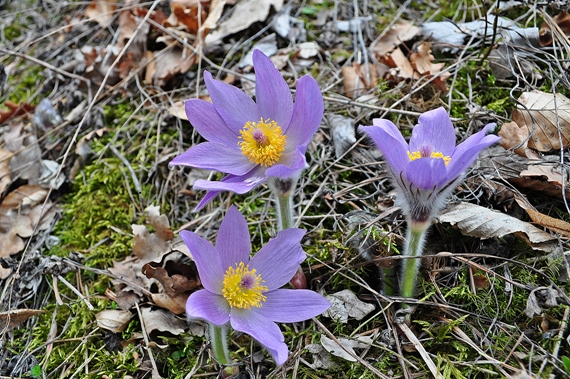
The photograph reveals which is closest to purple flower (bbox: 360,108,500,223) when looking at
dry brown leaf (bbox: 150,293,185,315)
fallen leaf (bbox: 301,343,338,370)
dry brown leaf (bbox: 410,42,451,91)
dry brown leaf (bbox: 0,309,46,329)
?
fallen leaf (bbox: 301,343,338,370)

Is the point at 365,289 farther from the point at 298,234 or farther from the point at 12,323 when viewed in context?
the point at 12,323

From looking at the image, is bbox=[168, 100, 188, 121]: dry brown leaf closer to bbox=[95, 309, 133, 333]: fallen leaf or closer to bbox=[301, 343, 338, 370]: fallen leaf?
bbox=[95, 309, 133, 333]: fallen leaf

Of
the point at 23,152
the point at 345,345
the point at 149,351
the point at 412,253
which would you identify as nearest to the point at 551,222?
the point at 412,253

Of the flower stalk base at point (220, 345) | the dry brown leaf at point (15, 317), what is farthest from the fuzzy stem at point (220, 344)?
the dry brown leaf at point (15, 317)

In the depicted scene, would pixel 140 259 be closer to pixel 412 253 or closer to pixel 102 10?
pixel 412 253


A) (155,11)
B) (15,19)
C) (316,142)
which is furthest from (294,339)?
(15,19)
